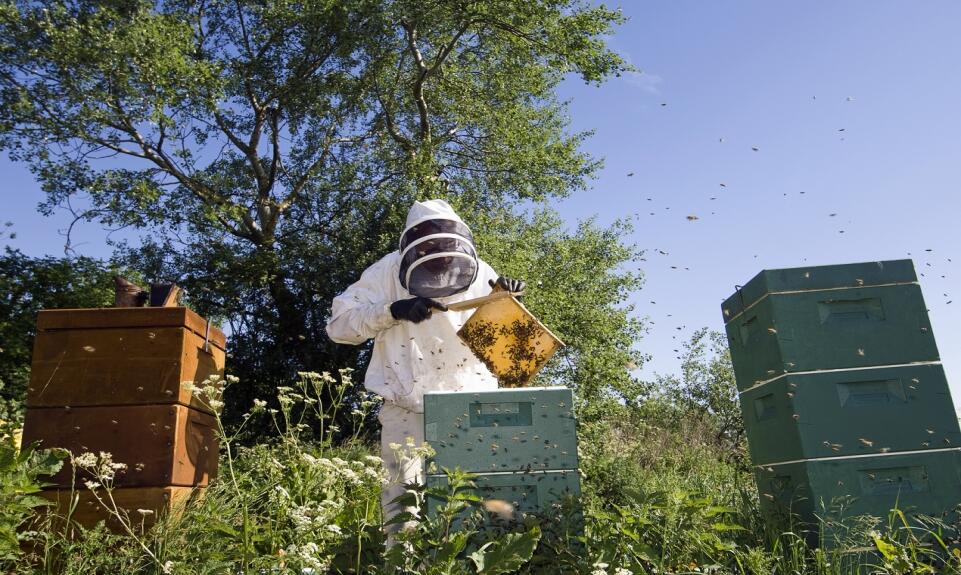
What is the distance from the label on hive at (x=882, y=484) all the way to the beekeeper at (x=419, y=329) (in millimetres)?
2088

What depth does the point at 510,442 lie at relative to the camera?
3.21 metres

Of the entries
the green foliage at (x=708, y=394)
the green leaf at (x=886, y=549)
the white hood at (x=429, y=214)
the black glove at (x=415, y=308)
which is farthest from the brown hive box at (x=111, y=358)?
the green foliage at (x=708, y=394)

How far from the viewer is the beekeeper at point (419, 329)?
4586mm

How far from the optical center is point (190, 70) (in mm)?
10727

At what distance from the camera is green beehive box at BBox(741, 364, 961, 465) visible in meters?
3.58

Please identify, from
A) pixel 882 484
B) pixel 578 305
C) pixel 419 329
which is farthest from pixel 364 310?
pixel 578 305

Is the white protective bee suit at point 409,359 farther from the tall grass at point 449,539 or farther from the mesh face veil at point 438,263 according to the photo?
the tall grass at point 449,539

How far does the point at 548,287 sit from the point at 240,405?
18.4 ft

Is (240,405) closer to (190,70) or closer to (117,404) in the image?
(190,70)

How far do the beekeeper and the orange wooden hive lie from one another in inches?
47.6

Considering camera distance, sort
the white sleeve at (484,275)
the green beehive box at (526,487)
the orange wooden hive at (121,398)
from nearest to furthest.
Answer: the green beehive box at (526,487) < the orange wooden hive at (121,398) < the white sleeve at (484,275)

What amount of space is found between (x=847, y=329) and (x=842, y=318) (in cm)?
7

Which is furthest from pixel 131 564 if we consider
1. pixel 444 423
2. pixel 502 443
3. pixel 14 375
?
pixel 14 375

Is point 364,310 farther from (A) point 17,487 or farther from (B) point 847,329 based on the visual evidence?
(B) point 847,329
